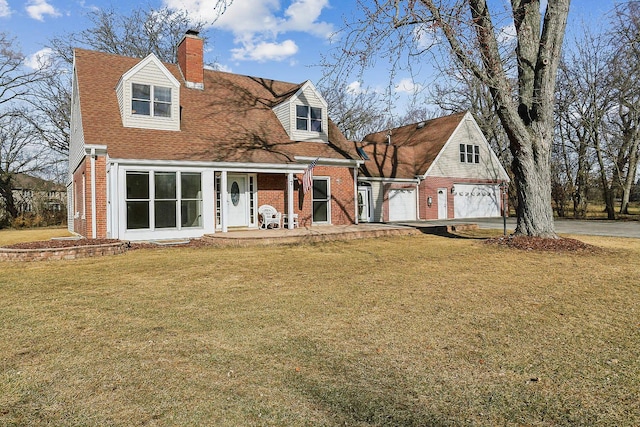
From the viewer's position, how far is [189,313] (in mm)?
5117

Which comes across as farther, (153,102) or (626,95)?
(626,95)

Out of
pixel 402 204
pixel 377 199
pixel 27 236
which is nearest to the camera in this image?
pixel 27 236

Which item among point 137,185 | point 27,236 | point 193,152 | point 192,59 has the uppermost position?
point 192,59

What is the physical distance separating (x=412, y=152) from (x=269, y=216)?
15.1 metres

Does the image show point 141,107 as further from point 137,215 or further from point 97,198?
point 137,215

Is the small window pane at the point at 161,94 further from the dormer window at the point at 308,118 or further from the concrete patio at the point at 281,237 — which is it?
the concrete patio at the point at 281,237

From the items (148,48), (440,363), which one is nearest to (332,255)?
(440,363)

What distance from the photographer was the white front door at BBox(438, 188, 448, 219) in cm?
2601

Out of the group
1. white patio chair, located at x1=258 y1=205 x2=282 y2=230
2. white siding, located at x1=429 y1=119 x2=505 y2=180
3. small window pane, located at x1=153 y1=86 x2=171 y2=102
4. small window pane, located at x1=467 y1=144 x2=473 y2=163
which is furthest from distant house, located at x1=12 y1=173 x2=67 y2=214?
small window pane, located at x1=467 y1=144 x2=473 y2=163

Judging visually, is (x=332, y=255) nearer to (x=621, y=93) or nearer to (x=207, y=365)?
(x=207, y=365)

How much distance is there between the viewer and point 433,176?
25.6m

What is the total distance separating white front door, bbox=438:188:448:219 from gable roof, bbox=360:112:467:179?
6.84ft

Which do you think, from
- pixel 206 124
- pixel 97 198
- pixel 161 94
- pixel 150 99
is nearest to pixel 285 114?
pixel 206 124

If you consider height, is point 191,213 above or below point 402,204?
below
